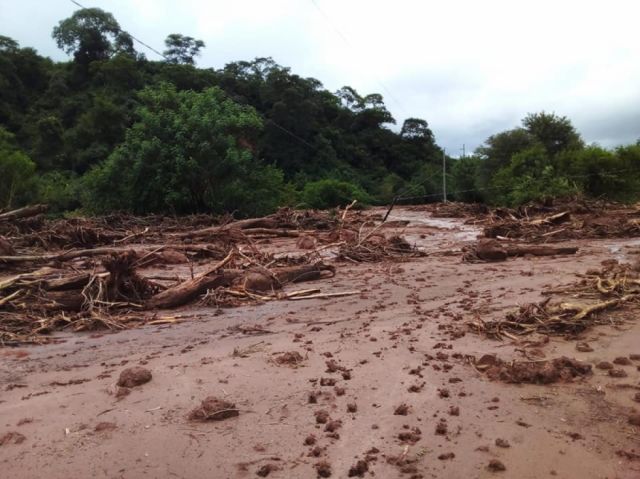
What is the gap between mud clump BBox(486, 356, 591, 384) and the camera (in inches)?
145

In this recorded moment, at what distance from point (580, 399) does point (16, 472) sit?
127 inches

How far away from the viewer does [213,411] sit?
3330mm

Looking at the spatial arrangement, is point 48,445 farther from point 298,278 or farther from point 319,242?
point 319,242

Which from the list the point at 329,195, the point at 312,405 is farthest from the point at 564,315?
the point at 329,195

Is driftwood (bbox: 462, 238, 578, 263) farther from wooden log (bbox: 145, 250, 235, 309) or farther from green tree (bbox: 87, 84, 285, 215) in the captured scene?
green tree (bbox: 87, 84, 285, 215)

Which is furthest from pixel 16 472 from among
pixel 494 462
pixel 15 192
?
pixel 15 192

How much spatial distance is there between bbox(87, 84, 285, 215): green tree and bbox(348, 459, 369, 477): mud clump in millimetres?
18360

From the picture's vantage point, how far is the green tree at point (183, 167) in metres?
20.3

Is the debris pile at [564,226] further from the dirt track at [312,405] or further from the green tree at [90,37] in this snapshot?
the green tree at [90,37]

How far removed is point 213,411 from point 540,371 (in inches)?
86.1

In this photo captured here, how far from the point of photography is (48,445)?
9.96ft

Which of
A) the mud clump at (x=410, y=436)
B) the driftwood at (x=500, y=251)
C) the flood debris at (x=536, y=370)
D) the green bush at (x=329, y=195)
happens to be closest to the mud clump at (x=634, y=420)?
the flood debris at (x=536, y=370)

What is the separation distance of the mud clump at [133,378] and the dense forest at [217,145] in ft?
55.3

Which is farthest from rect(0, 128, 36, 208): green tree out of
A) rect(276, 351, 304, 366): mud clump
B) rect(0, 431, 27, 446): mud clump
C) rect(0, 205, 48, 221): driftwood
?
rect(0, 431, 27, 446): mud clump
